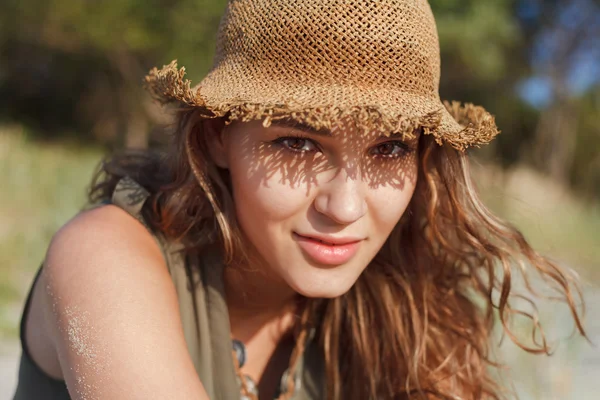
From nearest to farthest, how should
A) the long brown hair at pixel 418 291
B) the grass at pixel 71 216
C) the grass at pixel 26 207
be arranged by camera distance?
1. the long brown hair at pixel 418 291
2. the grass at pixel 71 216
3. the grass at pixel 26 207

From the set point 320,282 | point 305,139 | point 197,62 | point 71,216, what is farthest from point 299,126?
point 197,62

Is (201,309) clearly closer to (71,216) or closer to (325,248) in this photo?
(325,248)

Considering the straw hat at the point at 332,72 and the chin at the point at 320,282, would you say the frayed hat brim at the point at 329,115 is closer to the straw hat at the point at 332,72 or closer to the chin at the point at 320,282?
the straw hat at the point at 332,72

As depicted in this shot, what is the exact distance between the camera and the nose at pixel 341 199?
5.53ft

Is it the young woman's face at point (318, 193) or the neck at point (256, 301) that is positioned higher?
the young woman's face at point (318, 193)

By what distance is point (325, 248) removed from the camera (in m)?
1.77

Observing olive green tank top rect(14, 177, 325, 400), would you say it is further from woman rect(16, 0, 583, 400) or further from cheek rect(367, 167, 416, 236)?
cheek rect(367, 167, 416, 236)

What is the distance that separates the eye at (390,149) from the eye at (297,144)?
0.16 m

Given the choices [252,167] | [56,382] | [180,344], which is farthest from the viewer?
[56,382]

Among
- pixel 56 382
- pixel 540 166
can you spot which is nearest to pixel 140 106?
pixel 540 166

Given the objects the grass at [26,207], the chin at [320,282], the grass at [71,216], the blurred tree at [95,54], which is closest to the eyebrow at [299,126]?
the chin at [320,282]

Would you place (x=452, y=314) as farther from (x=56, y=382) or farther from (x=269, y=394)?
(x=56, y=382)

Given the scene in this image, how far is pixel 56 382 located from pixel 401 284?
48.6 inches

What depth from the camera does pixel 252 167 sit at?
1779 mm
